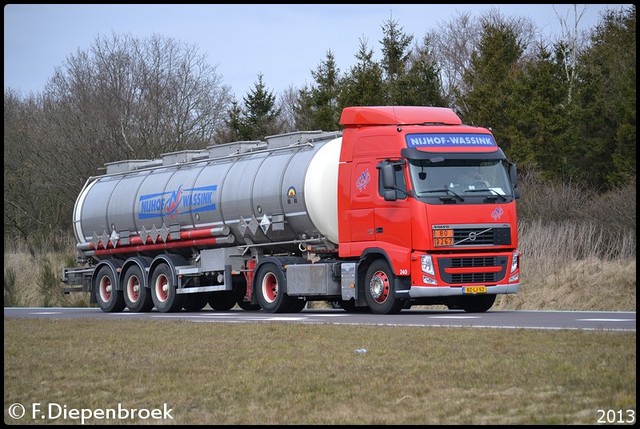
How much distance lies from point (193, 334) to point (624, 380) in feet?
28.5

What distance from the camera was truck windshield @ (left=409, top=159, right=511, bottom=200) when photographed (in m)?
23.0

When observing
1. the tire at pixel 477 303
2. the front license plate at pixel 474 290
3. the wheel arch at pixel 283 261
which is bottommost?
the tire at pixel 477 303

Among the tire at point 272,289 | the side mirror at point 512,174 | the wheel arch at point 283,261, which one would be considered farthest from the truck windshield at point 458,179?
the tire at point 272,289

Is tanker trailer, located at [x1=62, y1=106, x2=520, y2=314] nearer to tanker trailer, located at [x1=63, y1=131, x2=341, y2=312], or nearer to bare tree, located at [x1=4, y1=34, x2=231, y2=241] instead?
tanker trailer, located at [x1=63, y1=131, x2=341, y2=312]

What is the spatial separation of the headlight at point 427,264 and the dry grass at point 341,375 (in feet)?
16.7

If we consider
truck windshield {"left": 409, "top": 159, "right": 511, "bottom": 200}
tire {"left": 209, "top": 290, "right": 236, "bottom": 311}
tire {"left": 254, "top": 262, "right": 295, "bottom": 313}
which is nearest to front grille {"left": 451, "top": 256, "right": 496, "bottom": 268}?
truck windshield {"left": 409, "top": 159, "right": 511, "bottom": 200}

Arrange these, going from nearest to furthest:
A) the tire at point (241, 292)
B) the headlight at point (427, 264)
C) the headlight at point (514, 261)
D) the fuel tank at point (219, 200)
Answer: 1. the headlight at point (427, 264)
2. the headlight at point (514, 261)
3. the fuel tank at point (219, 200)
4. the tire at point (241, 292)

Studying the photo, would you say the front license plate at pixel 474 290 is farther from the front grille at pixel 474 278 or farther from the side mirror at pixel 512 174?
the side mirror at pixel 512 174

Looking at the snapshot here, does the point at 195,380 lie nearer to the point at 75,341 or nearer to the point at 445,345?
the point at 445,345

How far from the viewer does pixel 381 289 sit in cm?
2364

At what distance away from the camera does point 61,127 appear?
178ft

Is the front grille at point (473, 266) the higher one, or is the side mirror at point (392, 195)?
the side mirror at point (392, 195)

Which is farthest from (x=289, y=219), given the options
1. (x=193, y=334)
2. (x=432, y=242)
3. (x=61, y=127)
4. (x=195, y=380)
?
(x=61, y=127)

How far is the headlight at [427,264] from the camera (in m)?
22.8
